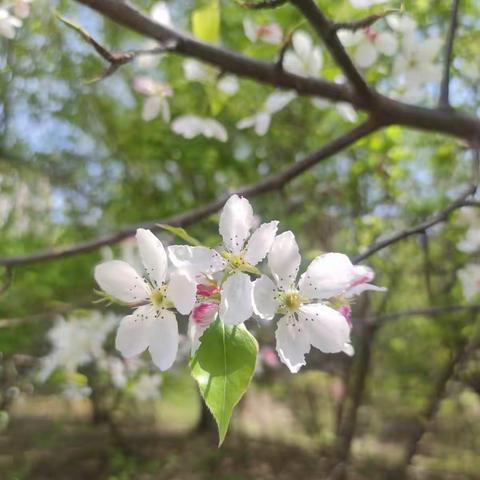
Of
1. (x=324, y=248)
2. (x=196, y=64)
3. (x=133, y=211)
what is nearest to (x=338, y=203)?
(x=324, y=248)

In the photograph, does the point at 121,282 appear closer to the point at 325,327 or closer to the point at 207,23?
the point at 325,327

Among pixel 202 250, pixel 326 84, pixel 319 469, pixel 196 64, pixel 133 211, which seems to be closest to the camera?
pixel 202 250

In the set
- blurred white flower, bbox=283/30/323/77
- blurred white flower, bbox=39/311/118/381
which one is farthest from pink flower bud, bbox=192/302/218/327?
blurred white flower, bbox=39/311/118/381

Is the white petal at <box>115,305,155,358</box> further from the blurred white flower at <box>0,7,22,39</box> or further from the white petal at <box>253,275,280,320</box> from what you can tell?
the blurred white flower at <box>0,7,22,39</box>

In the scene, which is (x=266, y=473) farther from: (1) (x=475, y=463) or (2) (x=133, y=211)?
(2) (x=133, y=211)

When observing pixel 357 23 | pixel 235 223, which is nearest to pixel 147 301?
pixel 235 223

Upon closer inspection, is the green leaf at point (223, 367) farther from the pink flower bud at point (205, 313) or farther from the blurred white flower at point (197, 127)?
the blurred white flower at point (197, 127)
